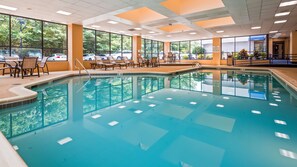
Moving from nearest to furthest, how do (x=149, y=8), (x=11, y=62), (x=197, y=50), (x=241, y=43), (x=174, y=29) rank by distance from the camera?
(x=11, y=62)
(x=149, y=8)
(x=174, y=29)
(x=241, y=43)
(x=197, y=50)

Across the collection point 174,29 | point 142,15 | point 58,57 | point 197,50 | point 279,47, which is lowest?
point 58,57

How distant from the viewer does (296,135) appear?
96.4 inches

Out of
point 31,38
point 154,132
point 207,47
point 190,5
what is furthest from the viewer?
point 207,47

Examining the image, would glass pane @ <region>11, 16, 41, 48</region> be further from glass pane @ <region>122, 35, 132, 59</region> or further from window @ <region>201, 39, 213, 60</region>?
window @ <region>201, 39, 213, 60</region>

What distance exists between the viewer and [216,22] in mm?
11773

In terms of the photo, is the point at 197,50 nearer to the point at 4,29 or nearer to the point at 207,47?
the point at 207,47

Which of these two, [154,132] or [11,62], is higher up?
[11,62]

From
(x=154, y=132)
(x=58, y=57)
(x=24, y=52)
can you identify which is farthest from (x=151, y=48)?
(x=154, y=132)

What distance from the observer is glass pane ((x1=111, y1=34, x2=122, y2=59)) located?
14.5 meters

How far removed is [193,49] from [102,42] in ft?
33.1

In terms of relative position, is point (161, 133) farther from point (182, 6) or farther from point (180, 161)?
point (182, 6)

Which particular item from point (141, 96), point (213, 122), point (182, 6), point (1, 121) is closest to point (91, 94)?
point (141, 96)

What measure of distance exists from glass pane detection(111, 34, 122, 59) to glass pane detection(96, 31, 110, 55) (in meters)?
0.50

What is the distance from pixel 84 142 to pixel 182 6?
8.03m
